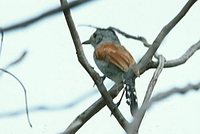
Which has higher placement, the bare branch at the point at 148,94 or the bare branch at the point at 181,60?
the bare branch at the point at 181,60

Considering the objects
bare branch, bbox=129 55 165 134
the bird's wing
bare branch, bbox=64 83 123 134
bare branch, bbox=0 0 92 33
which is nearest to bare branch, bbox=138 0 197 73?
bare branch, bbox=129 55 165 134

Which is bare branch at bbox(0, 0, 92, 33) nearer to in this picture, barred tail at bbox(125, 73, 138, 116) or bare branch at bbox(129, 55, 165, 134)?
bare branch at bbox(129, 55, 165, 134)

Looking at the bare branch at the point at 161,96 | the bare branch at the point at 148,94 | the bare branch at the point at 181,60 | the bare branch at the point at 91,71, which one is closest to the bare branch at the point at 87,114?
the bare branch at the point at 91,71

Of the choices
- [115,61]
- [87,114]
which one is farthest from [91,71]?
[115,61]

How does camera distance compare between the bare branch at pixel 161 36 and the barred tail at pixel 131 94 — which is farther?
the barred tail at pixel 131 94

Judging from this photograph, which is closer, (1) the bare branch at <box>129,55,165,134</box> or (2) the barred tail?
(1) the bare branch at <box>129,55,165,134</box>

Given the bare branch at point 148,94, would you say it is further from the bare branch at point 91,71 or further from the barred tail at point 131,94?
the barred tail at point 131,94
